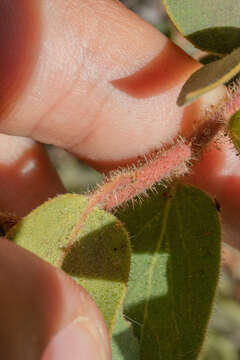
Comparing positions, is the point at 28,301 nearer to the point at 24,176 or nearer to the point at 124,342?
the point at 124,342

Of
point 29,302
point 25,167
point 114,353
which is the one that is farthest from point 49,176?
point 29,302

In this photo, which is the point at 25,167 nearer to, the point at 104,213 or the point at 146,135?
the point at 146,135

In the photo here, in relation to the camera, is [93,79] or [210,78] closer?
[210,78]

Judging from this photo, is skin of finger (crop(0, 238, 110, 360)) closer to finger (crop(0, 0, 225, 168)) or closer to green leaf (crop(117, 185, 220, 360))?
green leaf (crop(117, 185, 220, 360))

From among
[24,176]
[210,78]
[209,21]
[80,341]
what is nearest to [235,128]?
[210,78]

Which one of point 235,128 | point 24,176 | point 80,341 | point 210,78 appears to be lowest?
point 24,176

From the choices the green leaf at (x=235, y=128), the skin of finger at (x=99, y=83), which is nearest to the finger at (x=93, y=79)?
the skin of finger at (x=99, y=83)
